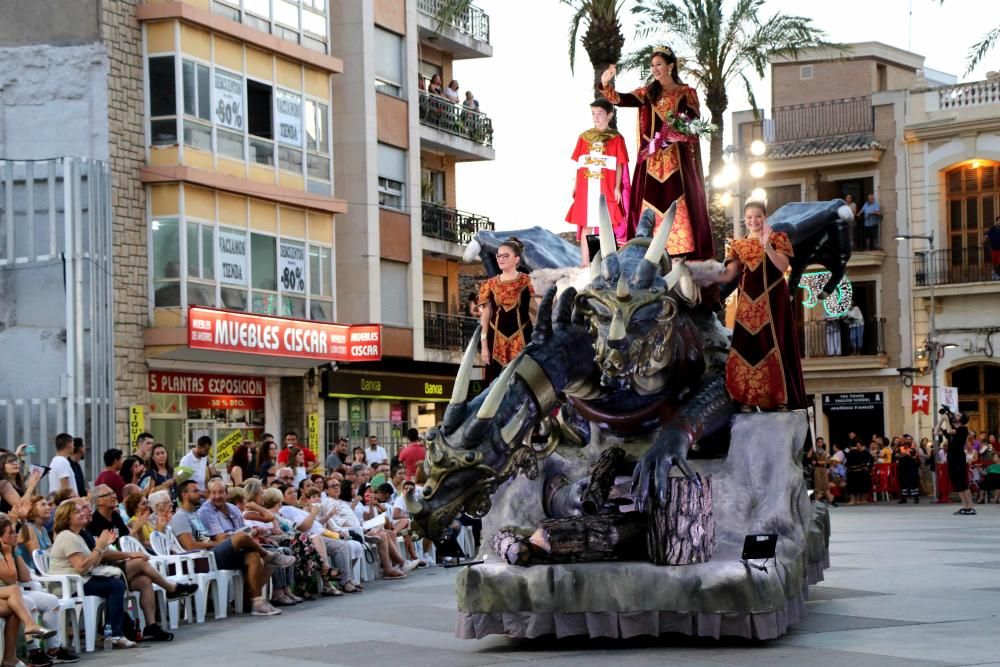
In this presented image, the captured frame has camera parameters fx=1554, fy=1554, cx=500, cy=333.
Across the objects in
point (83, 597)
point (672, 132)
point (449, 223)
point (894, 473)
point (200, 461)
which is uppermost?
point (449, 223)

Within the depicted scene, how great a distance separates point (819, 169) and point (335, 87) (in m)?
17.2

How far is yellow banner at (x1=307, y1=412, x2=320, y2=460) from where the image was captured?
36.3 meters

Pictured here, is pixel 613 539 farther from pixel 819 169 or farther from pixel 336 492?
pixel 819 169

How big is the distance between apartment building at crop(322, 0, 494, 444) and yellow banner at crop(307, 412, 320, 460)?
38.2 inches

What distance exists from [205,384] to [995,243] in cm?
2359

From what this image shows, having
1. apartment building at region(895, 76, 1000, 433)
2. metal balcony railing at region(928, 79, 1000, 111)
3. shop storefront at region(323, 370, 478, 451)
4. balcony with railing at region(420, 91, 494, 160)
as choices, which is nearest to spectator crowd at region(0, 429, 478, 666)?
shop storefront at region(323, 370, 478, 451)

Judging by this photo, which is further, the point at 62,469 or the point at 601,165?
the point at 62,469

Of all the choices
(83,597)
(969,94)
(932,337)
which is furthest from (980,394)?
(83,597)

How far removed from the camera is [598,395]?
11.1 meters

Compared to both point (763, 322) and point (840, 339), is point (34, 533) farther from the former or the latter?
point (840, 339)

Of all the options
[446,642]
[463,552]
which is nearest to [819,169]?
[463,552]

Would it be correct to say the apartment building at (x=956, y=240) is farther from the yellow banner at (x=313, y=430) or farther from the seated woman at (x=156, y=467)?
the seated woman at (x=156, y=467)

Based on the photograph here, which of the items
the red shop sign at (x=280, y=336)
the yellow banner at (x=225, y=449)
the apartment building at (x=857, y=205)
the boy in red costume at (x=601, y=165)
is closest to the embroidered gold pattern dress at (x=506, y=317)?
the boy in red costume at (x=601, y=165)

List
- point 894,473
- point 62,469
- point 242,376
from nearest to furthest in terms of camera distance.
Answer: point 62,469 → point 242,376 → point 894,473
